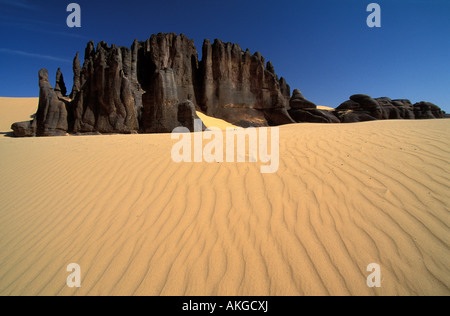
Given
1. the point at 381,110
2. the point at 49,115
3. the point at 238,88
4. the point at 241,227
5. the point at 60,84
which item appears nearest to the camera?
the point at 241,227

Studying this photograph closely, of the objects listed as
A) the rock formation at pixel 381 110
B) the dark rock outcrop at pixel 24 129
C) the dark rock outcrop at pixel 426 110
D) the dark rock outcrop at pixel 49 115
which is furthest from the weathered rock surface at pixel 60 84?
the dark rock outcrop at pixel 426 110

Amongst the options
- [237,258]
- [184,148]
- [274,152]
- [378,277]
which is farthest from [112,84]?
[378,277]

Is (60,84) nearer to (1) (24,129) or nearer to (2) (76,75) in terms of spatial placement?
(2) (76,75)

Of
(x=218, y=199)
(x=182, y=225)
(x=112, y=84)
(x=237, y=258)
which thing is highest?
(x=112, y=84)

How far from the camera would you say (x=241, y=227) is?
229 centimetres

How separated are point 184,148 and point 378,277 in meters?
4.07

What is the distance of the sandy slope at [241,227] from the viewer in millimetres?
1785

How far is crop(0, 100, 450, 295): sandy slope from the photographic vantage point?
5.86ft

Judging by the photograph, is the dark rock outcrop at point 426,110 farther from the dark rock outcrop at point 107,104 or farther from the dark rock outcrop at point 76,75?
the dark rock outcrop at point 76,75

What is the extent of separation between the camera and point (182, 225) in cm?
242

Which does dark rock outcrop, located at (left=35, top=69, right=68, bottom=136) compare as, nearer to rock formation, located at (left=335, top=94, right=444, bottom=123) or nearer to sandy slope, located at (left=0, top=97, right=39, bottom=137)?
sandy slope, located at (left=0, top=97, right=39, bottom=137)

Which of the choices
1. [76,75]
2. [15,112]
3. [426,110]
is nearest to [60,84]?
[76,75]

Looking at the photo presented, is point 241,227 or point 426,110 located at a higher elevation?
point 426,110
